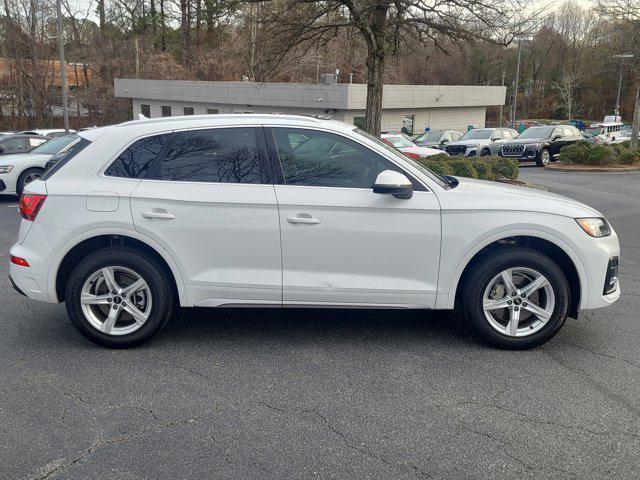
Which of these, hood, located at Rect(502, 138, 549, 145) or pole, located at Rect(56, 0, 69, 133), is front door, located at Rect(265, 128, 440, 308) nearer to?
hood, located at Rect(502, 138, 549, 145)

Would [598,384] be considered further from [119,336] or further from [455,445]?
[119,336]

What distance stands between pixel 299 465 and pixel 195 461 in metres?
0.55

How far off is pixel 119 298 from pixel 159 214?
2.41 ft

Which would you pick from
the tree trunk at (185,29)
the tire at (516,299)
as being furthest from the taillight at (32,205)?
the tree trunk at (185,29)

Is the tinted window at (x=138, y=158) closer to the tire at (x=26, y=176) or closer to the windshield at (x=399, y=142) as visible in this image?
the tire at (x=26, y=176)

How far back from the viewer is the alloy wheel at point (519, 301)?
4566 millimetres

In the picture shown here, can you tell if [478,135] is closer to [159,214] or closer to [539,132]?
[539,132]

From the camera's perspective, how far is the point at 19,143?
49.2 feet

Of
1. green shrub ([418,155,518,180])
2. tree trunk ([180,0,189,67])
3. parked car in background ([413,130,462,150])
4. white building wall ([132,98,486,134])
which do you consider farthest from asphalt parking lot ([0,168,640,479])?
tree trunk ([180,0,189,67])

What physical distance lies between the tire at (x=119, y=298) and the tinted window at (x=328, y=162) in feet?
4.16

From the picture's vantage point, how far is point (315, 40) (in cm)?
1469

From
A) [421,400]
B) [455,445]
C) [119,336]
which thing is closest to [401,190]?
[421,400]

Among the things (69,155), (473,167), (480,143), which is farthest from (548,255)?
(480,143)

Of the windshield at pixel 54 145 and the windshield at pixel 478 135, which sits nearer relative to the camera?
the windshield at pixel 54 145
